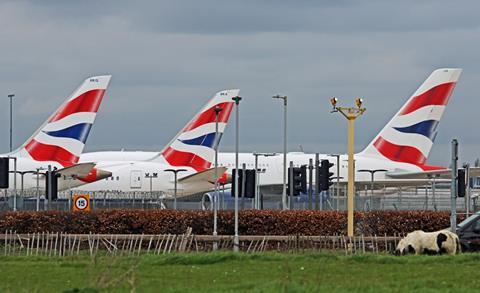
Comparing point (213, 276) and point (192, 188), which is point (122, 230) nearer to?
point (213, 276)

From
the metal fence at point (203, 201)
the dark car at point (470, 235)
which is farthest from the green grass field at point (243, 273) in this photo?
the metal fence at point (203, 201)

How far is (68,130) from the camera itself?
67.6 metres

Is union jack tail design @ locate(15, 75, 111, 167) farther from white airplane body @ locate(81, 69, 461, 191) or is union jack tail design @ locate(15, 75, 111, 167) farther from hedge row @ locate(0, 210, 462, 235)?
hedge row @ locate(0, 210, 462, 235)

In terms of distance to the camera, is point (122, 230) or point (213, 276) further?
point (122, 230)

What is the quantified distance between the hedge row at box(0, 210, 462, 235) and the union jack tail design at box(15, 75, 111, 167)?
82.9 ft

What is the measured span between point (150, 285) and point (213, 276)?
2.52 m

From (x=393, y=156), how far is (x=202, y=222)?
40.1 metres

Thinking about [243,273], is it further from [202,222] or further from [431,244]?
[202,222]

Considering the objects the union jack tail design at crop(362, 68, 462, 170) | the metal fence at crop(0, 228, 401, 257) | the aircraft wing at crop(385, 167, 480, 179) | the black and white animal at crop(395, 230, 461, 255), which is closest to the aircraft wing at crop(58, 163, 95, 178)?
the union jack tail design at crop(362, 68, 462, 170)

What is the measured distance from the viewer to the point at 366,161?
267 ft

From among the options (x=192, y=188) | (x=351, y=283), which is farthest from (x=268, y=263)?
(x=192, y=188)

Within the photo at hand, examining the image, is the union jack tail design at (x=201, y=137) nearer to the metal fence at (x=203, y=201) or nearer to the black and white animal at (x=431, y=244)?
the metal fence at (x=203, y=201)

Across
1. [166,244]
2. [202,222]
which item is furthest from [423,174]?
[166,244]

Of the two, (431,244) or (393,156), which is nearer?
(431,244)
